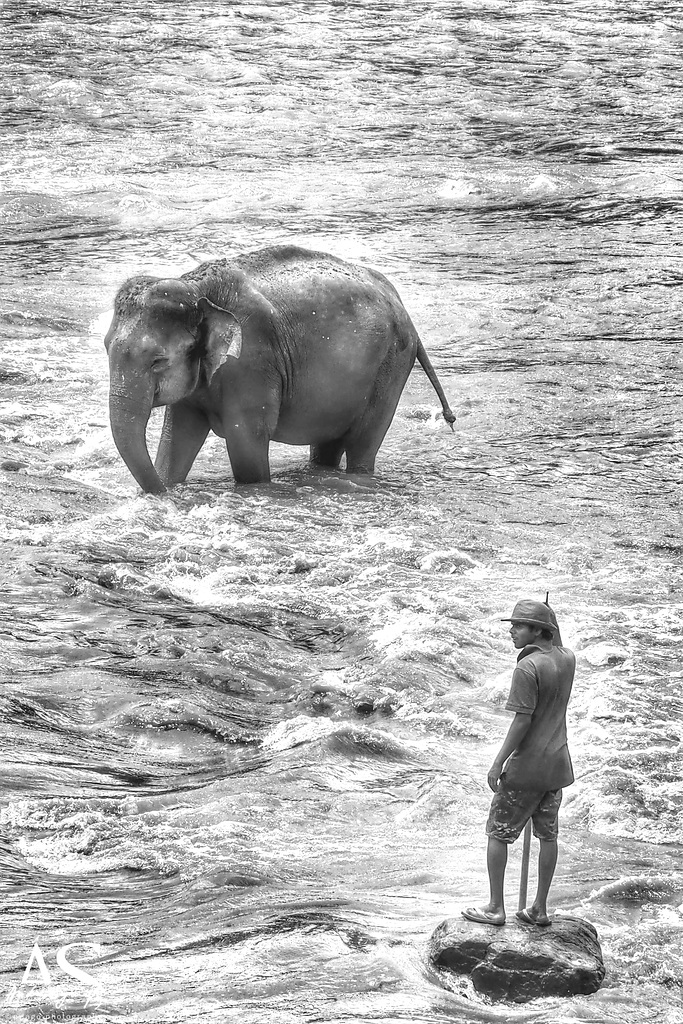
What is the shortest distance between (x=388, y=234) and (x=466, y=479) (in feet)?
22.5

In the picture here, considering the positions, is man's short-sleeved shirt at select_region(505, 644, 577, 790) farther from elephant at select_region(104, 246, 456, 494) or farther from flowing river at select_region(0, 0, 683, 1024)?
elephant at select_region(104, 246, 456, 494)

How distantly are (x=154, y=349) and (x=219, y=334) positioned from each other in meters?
0.43

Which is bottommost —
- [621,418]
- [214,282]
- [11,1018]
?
[621,418]

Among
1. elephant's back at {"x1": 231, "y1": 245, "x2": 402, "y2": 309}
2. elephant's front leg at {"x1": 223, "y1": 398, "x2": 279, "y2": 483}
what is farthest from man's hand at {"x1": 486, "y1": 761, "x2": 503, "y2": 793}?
elephant's back at {"x1": 231, "y1": 245, "x2": 402, "y2": 309}

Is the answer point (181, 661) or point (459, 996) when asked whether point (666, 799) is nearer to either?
point (459, 996)

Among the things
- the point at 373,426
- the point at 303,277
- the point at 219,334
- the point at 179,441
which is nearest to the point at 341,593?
the point at 219,334

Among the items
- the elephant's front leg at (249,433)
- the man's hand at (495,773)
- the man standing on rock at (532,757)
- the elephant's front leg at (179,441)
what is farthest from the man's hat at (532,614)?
the elephant's front leg at (179,441)

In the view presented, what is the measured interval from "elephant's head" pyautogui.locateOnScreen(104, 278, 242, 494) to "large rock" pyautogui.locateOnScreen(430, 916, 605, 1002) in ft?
16.9

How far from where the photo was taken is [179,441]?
35.1ft

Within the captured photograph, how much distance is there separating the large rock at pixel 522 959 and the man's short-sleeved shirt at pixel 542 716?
19.4 inches

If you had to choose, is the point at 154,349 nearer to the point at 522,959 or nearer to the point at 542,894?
the point at 542,894

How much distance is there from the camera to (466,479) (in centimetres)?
1147

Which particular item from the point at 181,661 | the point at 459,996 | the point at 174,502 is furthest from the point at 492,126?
the point at 459,996

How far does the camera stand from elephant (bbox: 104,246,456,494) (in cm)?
984
